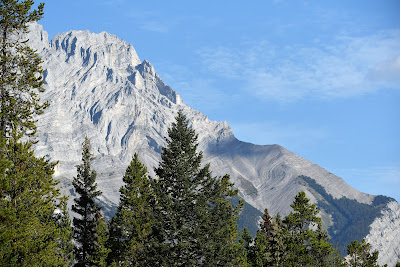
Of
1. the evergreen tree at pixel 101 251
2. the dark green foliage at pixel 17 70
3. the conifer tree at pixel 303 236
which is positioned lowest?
the evergreen tree at pixel 101 251

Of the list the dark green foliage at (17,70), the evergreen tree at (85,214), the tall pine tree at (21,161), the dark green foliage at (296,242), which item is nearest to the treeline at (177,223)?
the evergreen tree at (85,214)

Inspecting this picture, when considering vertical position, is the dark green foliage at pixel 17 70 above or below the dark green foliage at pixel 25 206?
above

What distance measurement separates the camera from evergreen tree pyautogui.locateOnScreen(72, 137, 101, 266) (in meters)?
62.0

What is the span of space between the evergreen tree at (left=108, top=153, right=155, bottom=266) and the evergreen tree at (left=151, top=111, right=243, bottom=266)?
164 centimetres

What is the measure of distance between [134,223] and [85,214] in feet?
47.8

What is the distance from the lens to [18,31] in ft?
105

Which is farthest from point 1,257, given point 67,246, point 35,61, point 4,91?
point 67,246

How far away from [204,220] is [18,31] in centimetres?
2659

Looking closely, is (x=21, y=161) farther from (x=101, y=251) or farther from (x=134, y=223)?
(x=101, y=251)

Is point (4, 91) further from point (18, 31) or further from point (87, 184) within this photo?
point (87, 184)

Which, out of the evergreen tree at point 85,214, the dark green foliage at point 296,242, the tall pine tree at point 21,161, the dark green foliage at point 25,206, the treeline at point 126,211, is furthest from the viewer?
the evergreen tree at point 85,214

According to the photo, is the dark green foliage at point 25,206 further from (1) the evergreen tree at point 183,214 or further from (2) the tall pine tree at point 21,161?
(1) the evergreen tree at point 183,214

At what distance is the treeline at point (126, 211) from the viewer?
29828 mm

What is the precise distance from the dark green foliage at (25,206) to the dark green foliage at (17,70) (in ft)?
5.41
